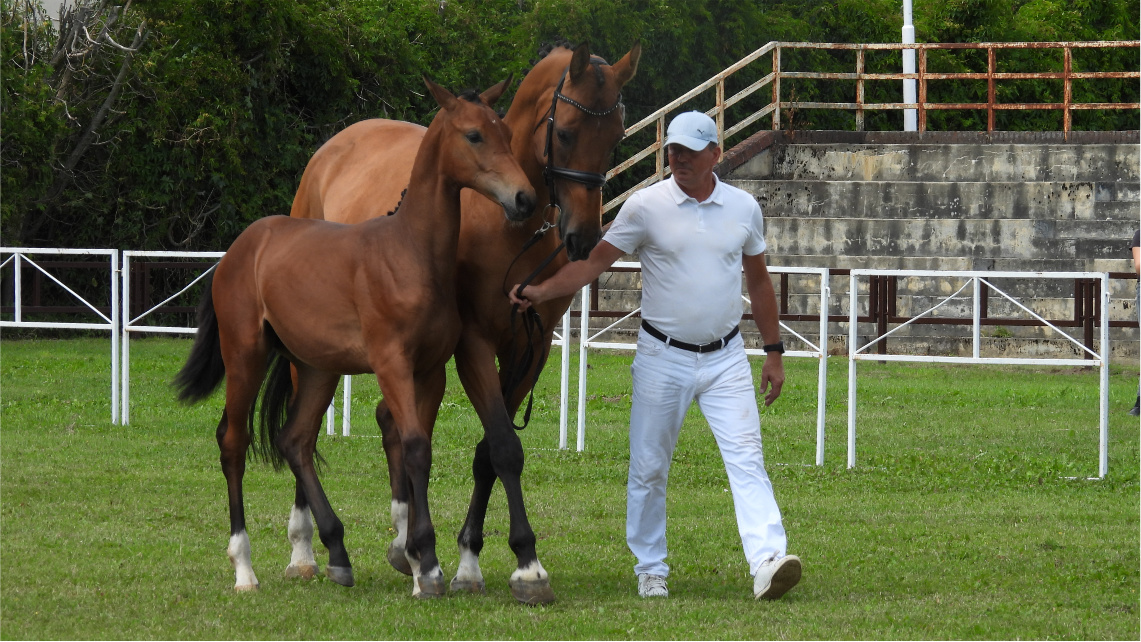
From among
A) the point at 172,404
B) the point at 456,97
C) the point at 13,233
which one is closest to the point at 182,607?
the point at 456,97

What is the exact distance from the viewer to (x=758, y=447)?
→ 18.8 feet

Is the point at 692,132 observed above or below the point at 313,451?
above

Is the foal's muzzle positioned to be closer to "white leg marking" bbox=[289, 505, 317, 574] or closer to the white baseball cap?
the white baseball cap

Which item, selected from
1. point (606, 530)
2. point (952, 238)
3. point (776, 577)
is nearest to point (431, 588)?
point (776, 577)

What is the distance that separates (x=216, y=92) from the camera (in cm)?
1997

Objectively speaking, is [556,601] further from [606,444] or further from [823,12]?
[823,12]

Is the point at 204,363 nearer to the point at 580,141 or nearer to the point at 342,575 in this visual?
the point at 342,575

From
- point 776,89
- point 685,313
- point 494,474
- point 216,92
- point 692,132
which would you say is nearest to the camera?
point 692,132

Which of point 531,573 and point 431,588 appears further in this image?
point 431,588

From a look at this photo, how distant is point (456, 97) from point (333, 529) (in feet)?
6.20

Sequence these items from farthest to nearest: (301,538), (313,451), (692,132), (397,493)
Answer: (397,493), (313,451), (301,538), (692,132)

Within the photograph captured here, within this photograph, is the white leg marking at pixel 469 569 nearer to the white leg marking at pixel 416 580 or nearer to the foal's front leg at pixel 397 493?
the white leg marking at pixel 416 580

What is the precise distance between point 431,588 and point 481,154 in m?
1.73

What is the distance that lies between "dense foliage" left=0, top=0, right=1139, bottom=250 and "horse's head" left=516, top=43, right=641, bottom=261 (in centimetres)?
1162
